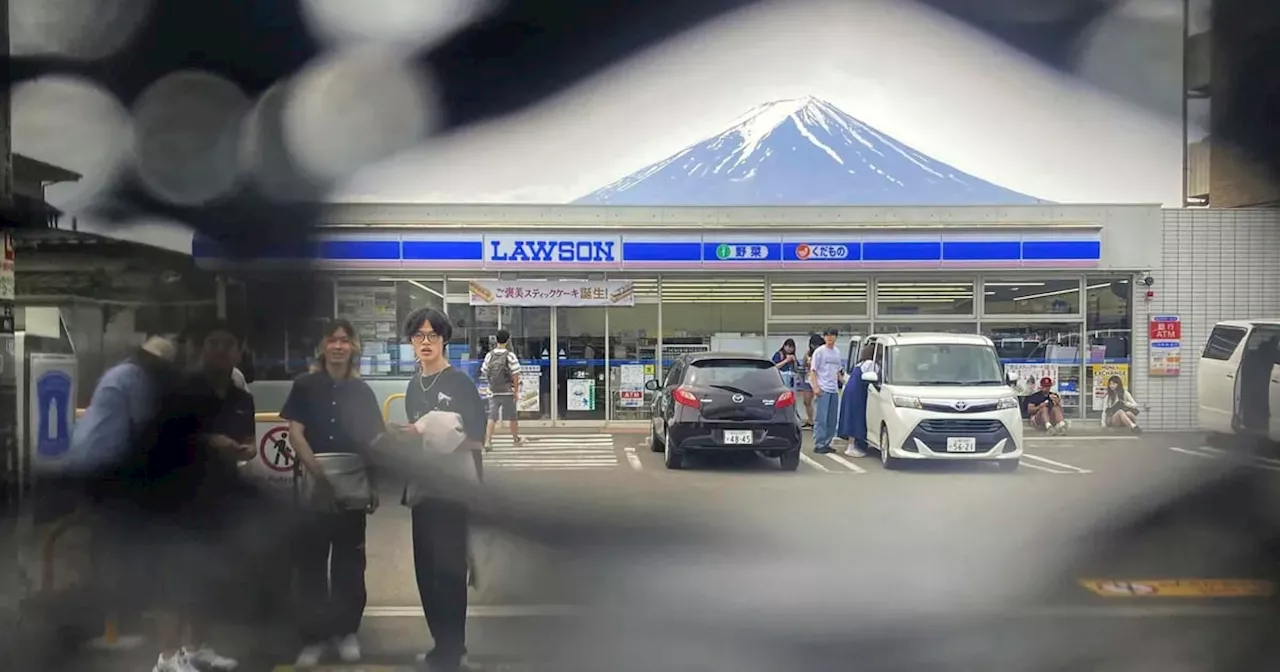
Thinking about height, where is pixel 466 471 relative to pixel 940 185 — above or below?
below

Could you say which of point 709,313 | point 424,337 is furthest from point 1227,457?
point 424,337

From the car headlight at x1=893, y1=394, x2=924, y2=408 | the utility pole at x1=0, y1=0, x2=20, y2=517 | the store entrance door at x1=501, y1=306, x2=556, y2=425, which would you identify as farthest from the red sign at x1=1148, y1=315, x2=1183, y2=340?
the utility pole at x1=0, y1=0, x2=20, y2=517

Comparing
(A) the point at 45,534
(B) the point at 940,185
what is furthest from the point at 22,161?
(B) the point at 940,185

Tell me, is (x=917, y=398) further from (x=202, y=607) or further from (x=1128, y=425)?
(x=202, y=607)

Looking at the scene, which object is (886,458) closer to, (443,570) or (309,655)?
(443,570)

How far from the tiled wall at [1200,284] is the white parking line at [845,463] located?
86 cm

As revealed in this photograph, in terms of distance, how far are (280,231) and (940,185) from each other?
1902 mm

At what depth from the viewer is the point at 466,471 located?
2.18m

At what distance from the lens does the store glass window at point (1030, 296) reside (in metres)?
2.38

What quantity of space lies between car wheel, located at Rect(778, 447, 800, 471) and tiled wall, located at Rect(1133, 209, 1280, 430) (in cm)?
106

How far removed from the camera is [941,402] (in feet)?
8.68

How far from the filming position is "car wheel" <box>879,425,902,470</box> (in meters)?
2.56

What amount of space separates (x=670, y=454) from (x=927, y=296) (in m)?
0.95

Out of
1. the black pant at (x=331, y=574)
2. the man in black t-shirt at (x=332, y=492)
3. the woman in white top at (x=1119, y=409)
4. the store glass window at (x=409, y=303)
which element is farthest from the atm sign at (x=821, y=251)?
the black pant at (x=331, y=574)
